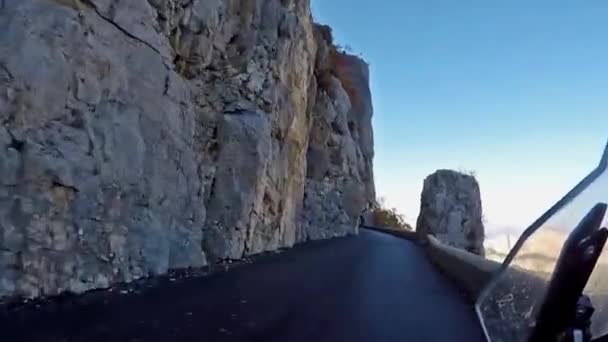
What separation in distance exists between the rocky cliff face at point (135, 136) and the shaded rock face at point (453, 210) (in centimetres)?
1888

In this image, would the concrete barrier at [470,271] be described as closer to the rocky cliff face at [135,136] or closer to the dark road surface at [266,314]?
the dark road surface at [266,314]

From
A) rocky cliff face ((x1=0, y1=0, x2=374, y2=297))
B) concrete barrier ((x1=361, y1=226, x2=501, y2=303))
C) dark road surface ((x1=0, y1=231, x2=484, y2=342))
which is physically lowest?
dark road surface ((x1=0, y1=231, x2=484, y2=342))

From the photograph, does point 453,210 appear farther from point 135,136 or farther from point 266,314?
point 266,314

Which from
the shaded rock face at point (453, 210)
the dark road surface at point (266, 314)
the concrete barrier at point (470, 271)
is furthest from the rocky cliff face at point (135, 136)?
the shaded rock face at point (453, 210)

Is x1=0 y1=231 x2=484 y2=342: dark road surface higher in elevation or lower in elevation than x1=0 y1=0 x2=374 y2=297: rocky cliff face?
lower

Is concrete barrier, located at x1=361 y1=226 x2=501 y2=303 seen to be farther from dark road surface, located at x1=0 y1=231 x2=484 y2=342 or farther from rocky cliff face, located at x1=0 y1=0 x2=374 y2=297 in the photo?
rocky cliff face, located at x1=0 y1=0 x2=374 y2=297

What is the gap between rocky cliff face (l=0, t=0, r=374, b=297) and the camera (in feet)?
25.8

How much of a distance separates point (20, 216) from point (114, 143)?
266cm

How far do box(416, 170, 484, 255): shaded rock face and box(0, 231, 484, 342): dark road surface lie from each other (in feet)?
89.5

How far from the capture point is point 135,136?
10.7m

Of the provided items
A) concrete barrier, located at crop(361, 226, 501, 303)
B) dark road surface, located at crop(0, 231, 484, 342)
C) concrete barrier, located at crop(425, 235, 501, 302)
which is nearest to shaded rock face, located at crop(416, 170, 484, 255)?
concrete barrier, located at crop(361, 226, 501, 303)

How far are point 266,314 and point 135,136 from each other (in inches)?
209

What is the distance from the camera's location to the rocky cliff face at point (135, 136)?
7855mm

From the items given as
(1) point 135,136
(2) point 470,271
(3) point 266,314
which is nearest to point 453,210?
(2) point 470,271
